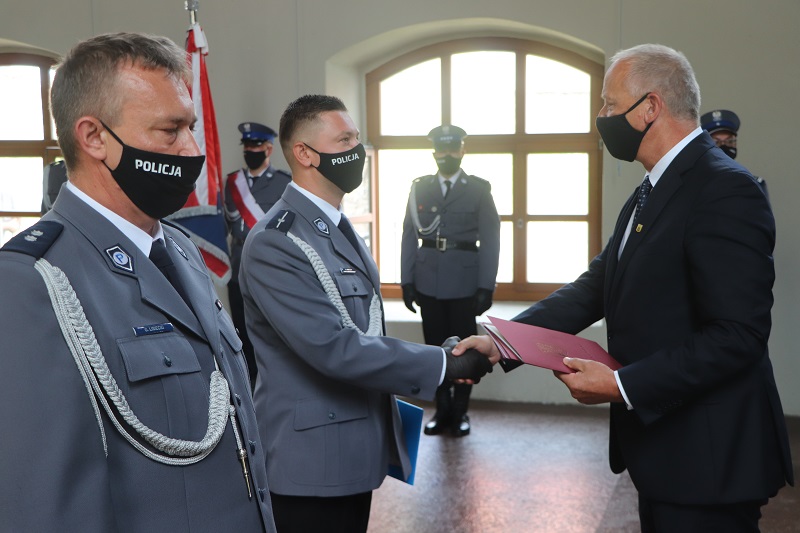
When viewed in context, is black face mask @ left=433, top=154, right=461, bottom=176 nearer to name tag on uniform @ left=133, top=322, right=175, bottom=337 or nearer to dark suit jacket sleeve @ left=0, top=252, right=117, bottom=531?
name tag on uniform @ left=133, top=322, right=175, bottom=337

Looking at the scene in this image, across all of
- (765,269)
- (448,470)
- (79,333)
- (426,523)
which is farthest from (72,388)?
(448,470)

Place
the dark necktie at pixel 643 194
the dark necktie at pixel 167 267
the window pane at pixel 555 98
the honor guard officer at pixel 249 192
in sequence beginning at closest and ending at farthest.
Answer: the dark necktie at pixel 167 267 → the dark necktie at pixel 643 194 → the honor guard officer at pixel 249 192 → the window pane at pixel 555 98

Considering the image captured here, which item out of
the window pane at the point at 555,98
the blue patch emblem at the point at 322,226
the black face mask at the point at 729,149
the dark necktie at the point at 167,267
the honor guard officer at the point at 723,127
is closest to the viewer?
the dark necktie at the point at 167,267

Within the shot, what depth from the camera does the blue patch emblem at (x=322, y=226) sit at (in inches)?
78.0

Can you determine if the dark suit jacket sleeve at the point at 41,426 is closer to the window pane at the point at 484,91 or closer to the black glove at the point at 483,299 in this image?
the black glove at the point at 483,299

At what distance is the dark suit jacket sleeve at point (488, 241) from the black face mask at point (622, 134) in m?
2.58

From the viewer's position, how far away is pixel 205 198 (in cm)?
468

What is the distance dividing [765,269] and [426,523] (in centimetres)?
205

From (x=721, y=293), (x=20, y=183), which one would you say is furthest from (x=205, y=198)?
(x=721, y=293)

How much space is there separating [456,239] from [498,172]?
1.09 meters

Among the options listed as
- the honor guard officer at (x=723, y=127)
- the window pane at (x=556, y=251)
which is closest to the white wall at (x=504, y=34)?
the honor guard officer at (x=723, y=127)

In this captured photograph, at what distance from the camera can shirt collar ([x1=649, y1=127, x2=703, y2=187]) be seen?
1823 millimetres

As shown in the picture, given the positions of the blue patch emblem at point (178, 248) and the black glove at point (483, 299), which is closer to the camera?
the blue patch emblem at point (178, 248)

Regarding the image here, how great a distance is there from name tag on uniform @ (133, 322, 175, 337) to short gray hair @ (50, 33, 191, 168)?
0.87 feet
